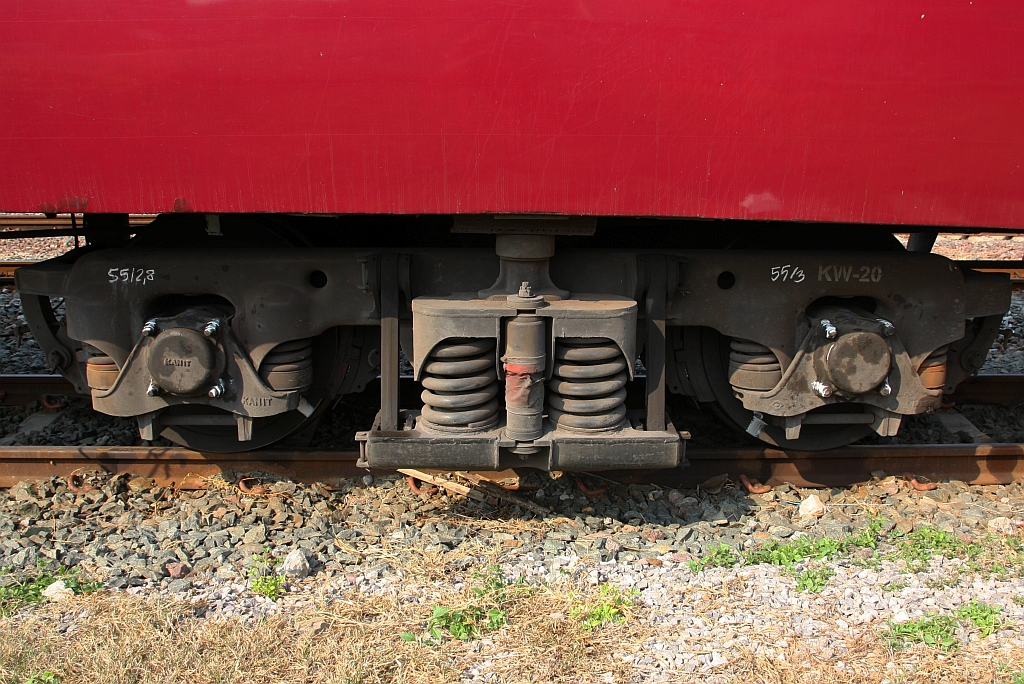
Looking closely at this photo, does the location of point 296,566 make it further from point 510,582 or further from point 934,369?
point 934,369

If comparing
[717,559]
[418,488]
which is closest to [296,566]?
[418,488]

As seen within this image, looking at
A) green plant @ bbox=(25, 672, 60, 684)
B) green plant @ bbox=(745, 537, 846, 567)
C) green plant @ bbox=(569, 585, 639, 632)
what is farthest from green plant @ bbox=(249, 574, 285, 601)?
green plant @ bbox=(745, 537, 846, 567)

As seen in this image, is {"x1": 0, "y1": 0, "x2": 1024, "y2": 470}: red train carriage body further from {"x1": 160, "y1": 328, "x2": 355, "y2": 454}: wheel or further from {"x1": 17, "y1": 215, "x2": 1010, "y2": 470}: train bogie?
{"x1": 160, "y1": 328, "x2": 355, "y2": 454}: wheel

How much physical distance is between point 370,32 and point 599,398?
1798 millimetres

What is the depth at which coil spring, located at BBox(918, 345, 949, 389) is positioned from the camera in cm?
352

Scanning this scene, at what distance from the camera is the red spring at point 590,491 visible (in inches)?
152

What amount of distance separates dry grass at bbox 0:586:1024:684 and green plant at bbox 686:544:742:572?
482 mm

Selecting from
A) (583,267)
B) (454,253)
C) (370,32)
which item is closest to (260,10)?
(370,32)

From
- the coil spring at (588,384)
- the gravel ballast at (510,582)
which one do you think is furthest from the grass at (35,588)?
the coil spring at (588,384)

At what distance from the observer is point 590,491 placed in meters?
3.89

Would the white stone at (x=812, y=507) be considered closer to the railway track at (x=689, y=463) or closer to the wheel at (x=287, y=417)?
the railway track at (x=689, y=463)

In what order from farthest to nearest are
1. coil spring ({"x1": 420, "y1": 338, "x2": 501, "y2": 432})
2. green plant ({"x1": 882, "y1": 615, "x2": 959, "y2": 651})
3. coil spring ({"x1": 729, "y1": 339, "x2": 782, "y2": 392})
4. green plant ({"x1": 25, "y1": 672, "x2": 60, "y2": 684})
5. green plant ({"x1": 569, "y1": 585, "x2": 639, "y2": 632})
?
coil spring ({"x1": 729, "y1": 339, "x2": 782, "y2": 392}) → coil spring ({"x1": 420, "y1": 338, "x2": 501, "y2": 432}) → green plant ({"x1": 569, "y1": 585, "x2": 639, "y2": 632}) → green plant ({"x1": 882, "y1": 615, "x2": 959, "y2": 651}) → green plant ({"x1": 25, "y1": 672, "x2": 60, "y2": 684})

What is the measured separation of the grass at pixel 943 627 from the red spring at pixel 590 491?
1490mm

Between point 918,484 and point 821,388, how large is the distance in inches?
48.6
